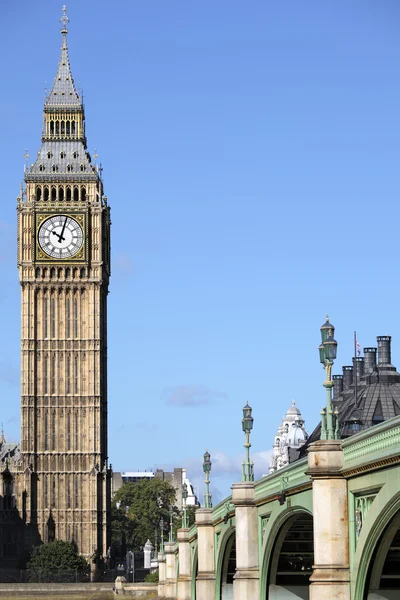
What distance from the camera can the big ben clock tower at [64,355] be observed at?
150 metres

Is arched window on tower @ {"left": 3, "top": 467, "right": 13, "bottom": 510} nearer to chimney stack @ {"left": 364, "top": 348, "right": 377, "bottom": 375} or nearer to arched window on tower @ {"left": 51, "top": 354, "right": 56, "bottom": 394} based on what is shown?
arched window on tower @ {"left": 51, "top": 354, "right": 56, "bottom": 394}

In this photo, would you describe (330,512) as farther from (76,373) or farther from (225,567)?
(76,373)

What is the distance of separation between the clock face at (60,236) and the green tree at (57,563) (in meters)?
27.4

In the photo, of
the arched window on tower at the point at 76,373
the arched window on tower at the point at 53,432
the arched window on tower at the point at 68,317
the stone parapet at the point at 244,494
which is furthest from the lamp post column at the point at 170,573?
the stone parapet at the point at 244,494

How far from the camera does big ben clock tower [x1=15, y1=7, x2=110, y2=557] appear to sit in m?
150

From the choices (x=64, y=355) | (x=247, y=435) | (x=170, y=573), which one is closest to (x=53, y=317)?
(x=64, y=355)

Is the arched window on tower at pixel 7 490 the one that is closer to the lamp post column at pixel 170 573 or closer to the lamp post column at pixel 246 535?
the lamp post column at pixel 170 573

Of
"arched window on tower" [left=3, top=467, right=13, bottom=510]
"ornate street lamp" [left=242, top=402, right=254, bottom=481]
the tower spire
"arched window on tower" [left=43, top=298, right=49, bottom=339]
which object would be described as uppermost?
the tower spire

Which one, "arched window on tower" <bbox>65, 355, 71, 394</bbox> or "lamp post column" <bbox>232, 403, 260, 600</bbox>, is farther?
"arched window on tower" <bbox>65, 355, 71, 394</bbox>

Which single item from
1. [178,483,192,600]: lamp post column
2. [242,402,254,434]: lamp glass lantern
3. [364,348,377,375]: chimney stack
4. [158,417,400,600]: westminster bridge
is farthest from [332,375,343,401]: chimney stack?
[242,402,254,434]: lamp glass lantern

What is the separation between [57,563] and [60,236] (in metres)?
31.0

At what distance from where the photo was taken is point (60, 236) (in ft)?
506

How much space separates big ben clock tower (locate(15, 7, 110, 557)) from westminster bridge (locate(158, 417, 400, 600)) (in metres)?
88.5

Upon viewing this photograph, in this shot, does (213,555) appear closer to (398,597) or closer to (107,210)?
(398,597)
